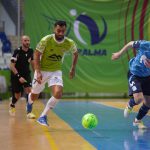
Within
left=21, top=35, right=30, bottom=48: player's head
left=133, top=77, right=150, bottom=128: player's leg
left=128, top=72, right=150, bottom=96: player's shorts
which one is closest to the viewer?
Answer: left=128, top=72, right=150, bottom=96: player's shorts

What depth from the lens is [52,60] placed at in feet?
26.4

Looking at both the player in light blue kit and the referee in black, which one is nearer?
the player in light blue kit

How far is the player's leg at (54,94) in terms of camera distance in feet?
25.6

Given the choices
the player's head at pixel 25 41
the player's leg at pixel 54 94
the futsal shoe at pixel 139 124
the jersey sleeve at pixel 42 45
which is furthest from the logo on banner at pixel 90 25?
the jersey sleeve at pixel 42 45

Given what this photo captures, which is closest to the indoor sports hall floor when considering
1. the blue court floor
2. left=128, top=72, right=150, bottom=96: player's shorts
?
the blue court floor

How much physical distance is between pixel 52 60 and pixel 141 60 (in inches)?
68.2

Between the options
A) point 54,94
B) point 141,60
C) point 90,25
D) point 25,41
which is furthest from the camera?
point 90,25

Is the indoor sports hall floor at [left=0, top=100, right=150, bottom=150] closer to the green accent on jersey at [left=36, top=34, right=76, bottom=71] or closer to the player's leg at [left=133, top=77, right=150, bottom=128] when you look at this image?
the player's leg at [left=133, top=77, right=150, bottom=128]

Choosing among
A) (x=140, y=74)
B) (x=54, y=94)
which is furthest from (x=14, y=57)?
(x=140, y=74)

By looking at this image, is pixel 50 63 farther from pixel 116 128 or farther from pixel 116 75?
pixel 116 75

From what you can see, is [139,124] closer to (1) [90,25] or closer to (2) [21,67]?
(2) [21,67]

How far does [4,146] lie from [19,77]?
4673mm

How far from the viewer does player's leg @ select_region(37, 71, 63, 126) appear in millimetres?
7801

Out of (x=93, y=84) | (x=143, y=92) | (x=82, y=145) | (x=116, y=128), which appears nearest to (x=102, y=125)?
(x=116, y=128)
